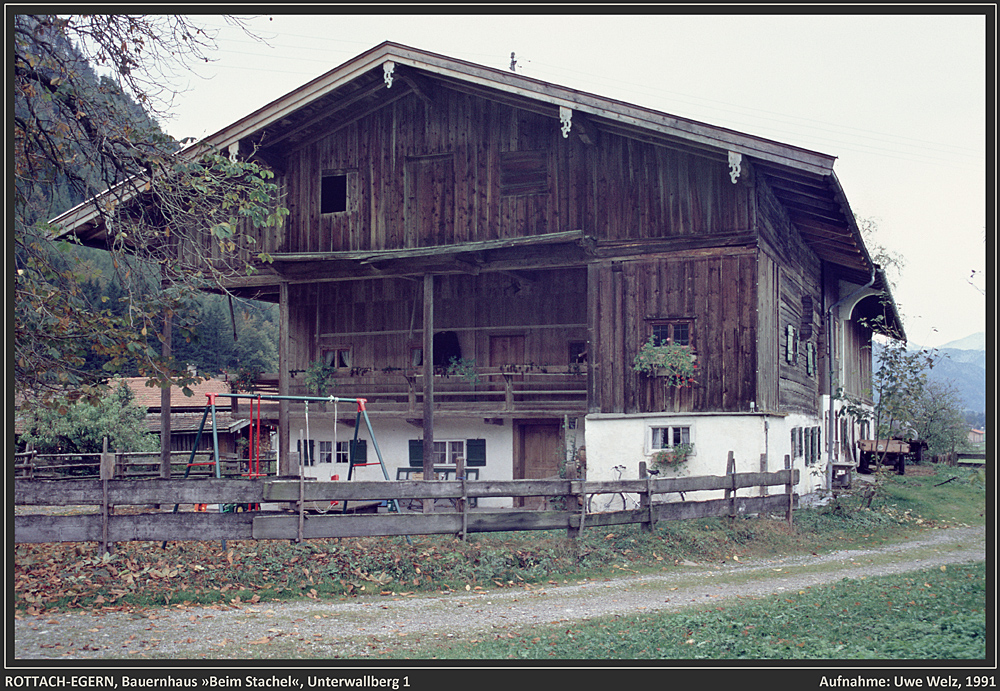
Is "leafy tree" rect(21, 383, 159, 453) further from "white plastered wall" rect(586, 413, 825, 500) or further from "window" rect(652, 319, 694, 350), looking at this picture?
"window" rect(652, 319, 694, 350)

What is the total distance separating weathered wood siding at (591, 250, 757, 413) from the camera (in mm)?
19156

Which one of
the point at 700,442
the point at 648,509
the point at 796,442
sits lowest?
the point at 648,509

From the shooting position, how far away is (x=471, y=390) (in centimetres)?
2375

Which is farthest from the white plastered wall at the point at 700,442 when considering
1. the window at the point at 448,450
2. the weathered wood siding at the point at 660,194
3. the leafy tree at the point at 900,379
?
the window at the point at 448,450

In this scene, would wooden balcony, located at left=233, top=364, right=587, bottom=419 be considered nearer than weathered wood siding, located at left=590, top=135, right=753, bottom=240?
No

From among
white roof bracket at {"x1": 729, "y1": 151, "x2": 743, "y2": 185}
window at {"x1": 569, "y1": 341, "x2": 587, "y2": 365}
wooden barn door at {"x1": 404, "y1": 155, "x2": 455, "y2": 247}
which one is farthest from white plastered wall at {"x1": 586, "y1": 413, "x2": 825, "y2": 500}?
wooden barn door at {"x1": 404, "y1": 155, "x2": 455, "y2": 247}

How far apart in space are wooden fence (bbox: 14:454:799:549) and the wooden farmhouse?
15.3ft

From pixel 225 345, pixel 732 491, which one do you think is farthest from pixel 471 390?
pixel 225 345

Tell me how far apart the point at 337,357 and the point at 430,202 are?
700 cm

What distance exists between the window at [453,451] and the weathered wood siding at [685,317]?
487 centimetres

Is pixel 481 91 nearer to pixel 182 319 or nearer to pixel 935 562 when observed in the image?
pixel 182 319

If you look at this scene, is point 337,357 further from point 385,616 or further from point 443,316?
point 385,616

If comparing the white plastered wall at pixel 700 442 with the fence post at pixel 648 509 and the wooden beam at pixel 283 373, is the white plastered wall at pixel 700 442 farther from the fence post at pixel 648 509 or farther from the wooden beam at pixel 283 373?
the wooden beam at pixel 283 373

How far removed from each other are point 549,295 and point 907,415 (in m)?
9.88
